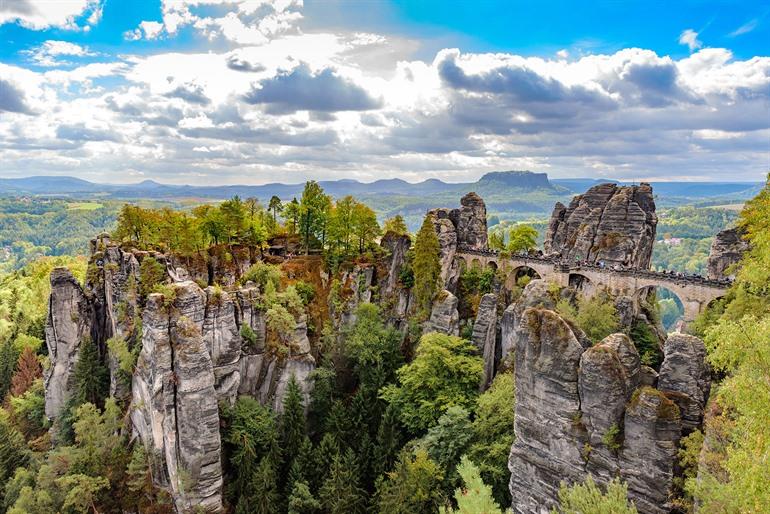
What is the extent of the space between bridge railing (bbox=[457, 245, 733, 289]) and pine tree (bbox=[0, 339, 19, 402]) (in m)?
64.8

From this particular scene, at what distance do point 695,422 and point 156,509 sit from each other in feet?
138

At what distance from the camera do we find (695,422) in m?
24.2

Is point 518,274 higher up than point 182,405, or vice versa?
point 518,274

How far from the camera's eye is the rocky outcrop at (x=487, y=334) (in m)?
45.2

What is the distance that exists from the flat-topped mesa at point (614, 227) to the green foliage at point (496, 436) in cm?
2275

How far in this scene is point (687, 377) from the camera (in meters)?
24.6

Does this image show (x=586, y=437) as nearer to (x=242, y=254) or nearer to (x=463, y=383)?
(x=463, y=383)

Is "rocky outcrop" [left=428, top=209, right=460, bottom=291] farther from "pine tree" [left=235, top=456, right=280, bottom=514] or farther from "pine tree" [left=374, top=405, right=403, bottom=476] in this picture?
"pine tree" [left=235, top=456, right=280, bottom=514]

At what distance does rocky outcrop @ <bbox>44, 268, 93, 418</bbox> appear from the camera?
173ft

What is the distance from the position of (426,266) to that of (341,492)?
25.3 meters

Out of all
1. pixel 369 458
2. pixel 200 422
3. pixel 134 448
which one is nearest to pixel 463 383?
pixel 369 458

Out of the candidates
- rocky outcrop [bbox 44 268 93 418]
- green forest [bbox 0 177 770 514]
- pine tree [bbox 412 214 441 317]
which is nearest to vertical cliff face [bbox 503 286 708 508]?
green forest [bbox 0 177 770 514]

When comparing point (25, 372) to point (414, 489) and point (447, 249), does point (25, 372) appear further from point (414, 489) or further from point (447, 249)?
point (447, 249)

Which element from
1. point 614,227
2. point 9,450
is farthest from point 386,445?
point 9,450
